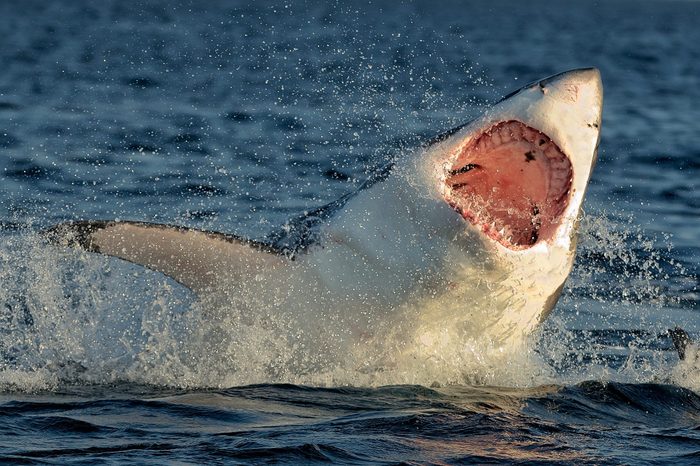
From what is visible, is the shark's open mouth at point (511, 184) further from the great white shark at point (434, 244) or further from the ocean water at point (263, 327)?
the ocean water at point (263, 327)

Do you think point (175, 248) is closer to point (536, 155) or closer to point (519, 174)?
point (519, 174)

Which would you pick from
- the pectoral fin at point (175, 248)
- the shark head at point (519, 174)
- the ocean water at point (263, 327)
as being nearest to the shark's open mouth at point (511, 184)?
the shark head at point (519, 174)

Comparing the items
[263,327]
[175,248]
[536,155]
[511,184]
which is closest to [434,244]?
[511,184]

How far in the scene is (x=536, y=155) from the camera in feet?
20.4

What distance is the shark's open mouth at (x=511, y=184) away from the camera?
6.17 m

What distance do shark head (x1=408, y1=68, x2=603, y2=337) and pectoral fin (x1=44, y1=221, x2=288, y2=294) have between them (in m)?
1.19

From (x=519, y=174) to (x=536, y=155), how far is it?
13 cm

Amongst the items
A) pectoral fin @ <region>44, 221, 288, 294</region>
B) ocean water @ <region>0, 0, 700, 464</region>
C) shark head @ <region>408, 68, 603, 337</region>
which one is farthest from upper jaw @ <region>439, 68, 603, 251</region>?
pectoral fin @ <region>44, 221, 288, 294</region>

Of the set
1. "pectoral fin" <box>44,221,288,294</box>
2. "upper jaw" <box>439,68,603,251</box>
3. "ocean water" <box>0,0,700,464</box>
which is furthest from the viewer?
"pectoral fin" <box>44,221,288,294</box>

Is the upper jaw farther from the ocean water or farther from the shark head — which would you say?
the ocean water

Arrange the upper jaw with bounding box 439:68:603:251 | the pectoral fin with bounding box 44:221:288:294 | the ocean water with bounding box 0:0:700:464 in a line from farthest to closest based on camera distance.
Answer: the pectoral fin with bounding box 44:221:288:294
the ocean water with bounding box 0:0:700:464
the upper jaw with bounding box 439:68:603:251

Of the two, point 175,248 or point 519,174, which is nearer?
point 519,174

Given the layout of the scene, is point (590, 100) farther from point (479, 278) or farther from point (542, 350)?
point (542, 350)

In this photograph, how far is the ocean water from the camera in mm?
6328
